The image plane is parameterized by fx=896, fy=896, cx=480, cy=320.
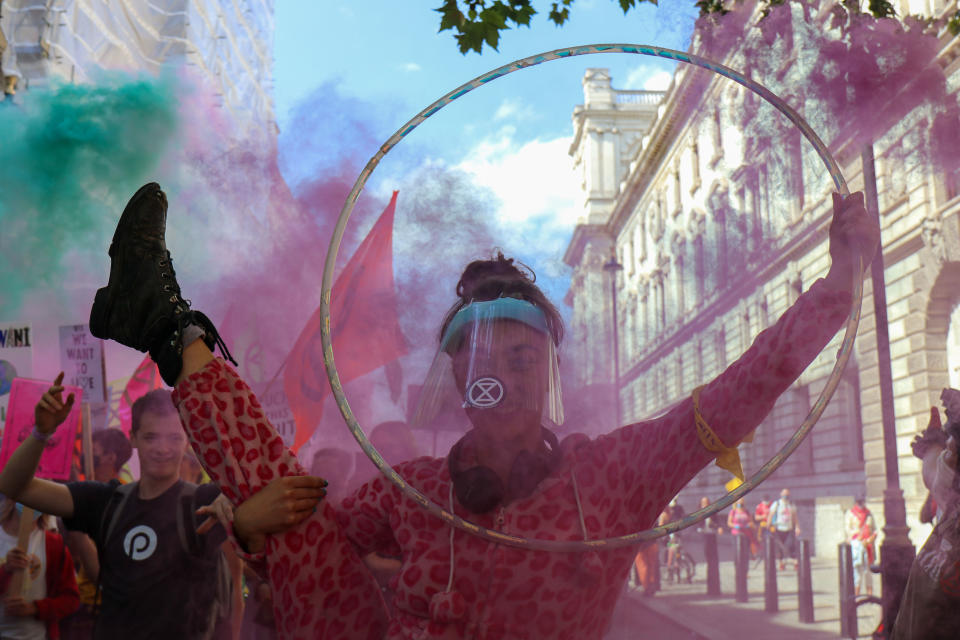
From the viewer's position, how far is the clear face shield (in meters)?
2.39

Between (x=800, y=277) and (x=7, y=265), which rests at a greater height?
(x=7, y=265)

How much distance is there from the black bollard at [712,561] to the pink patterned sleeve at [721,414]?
8.40m

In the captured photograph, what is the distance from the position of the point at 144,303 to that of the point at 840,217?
1.97 m

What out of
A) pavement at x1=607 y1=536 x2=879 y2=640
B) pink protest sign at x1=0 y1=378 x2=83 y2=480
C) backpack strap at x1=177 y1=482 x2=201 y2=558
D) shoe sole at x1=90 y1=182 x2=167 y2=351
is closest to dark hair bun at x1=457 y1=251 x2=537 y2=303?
shoe sole at x1=90 y1=182 x2=167 y2=351

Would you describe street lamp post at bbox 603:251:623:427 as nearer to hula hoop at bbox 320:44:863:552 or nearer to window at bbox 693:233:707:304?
window at bbox 693:233:707:304

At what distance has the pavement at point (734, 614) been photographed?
8.42 m

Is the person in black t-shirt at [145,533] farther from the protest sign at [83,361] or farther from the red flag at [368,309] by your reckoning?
the protest sign at [83,361]

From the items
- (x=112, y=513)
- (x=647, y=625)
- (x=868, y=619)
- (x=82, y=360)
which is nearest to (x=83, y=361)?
(x=82, y=360)

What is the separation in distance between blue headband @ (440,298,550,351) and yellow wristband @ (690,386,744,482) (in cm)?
47

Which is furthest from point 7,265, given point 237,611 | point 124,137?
point 237,611

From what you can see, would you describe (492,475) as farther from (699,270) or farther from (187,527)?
(187,527)

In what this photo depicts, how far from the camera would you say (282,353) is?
28.9ft

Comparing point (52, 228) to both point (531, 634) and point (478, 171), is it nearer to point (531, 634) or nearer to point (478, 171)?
point (478, 171)

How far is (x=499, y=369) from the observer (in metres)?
2.41
